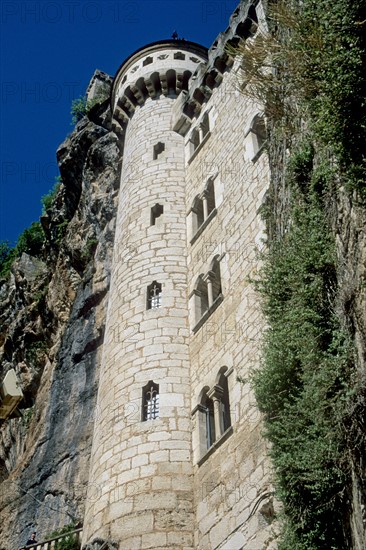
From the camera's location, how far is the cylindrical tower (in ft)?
44.6

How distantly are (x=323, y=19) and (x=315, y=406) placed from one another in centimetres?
559

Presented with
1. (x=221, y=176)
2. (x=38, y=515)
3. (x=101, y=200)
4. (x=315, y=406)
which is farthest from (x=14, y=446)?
(x=315, y=406)

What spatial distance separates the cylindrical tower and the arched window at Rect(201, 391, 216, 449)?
0.40 metres

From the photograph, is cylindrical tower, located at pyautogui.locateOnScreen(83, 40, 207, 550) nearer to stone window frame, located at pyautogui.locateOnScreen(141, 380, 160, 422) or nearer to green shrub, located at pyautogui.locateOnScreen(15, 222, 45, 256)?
stone window frame, located at pyautogui.locateOnScreen(141, 380, 160, 422)

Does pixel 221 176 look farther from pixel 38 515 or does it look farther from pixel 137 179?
pixel 38 515

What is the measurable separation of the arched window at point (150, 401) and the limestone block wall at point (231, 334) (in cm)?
77

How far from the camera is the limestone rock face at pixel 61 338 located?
835 inches

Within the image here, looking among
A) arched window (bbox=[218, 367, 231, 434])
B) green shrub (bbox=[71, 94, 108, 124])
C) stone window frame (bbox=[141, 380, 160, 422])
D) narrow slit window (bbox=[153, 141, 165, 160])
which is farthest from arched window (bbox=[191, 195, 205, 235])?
green shrub (bbox=[71, 94, 108, 124])

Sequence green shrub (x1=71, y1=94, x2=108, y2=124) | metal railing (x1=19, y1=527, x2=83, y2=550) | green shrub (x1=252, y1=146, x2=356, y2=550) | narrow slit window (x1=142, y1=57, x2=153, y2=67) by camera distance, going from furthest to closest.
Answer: green shrub (x1=71, y1=94, x2=108, y2=124), narrow slit window (x1=142, y1=57, x2=153, y2=67), metal railing (x1=19, y1=527, x2=83, y2=550), green shrub (x1=252, y1=146, x2=356, y2=550)

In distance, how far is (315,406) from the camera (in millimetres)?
10188

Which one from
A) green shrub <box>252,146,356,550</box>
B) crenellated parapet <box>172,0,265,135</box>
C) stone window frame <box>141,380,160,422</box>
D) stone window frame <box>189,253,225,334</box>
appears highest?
crenellated parapet <box>172,0,265,135</box>

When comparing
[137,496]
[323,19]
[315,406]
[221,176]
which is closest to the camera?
[315,406]

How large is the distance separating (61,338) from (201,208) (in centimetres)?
891

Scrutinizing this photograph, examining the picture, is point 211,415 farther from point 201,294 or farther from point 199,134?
point 199,134
